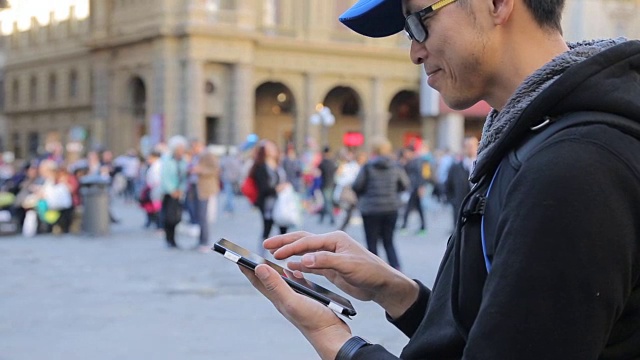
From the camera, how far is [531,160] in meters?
1.28

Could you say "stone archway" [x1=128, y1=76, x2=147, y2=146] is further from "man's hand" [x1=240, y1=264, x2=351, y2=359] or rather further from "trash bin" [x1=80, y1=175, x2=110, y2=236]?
"man's hand" [x1=240, y1=264, x2=351, y2=359]

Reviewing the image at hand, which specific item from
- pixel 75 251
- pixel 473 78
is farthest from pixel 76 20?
pixel 473 78

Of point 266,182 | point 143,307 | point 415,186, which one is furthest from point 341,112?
point 143,307

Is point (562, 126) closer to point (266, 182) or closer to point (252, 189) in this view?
point (266, 182)

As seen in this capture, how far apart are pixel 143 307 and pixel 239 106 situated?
89.9ft

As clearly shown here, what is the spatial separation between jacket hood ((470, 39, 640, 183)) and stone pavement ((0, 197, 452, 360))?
18.2 ft

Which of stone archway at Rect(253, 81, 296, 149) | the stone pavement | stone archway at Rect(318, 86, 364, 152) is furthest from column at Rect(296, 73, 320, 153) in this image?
the stone pavement

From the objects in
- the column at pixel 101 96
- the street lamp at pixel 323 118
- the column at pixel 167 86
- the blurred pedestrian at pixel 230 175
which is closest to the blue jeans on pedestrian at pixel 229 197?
the blurred pedestrian at pixel 230 175

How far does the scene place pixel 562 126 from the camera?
131 cm

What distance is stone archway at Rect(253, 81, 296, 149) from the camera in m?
41.8

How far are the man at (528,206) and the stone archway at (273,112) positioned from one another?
3991cm

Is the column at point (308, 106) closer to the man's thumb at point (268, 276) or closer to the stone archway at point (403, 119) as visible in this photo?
the stone archway at point (403, 119)

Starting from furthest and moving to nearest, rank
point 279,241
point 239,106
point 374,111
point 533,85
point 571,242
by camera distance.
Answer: point 374,111
point 239,106
point 279,241
point 533,85
point 571,242

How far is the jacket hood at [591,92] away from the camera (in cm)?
132
